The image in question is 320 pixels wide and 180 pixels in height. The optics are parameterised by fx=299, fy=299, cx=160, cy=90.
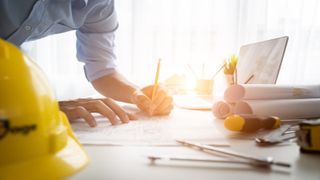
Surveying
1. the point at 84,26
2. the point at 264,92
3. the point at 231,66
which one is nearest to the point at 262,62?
the point at 231,66

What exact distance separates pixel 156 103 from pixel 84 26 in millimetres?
504

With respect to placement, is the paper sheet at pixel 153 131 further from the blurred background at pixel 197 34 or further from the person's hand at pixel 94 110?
the blurred background at pixel 197 34

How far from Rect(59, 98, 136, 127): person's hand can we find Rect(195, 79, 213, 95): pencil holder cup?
1.84 feet

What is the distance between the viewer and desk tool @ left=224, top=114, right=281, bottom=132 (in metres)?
0.43

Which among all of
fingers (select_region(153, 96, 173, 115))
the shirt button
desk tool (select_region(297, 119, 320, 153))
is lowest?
fingers (select_region(153, 96, 173, 115))

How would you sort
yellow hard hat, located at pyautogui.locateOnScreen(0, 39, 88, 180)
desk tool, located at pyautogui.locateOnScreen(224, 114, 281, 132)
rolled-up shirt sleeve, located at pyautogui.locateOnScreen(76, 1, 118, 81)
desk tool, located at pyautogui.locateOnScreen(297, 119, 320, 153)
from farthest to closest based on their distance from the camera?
1. rolled-up shirt sleeve, located at pyautogui.locateOnScreen(76, 1, 118, 81)
2. desk tool, located at pyautogui.locateOnScreen(224, 114, 281, 132)
3. desk tool, located at pyautogui.locateOnScreen(297, 119, 320, 153)
4. yellow hard hat, located at pyautogui.locateOnScreen(0, 39, 88, 180)

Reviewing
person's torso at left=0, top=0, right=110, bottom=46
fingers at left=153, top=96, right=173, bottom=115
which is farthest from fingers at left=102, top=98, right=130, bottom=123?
person's torso at left=0, top=0, right=110, bottom=46

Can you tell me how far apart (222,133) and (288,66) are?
1163 mm

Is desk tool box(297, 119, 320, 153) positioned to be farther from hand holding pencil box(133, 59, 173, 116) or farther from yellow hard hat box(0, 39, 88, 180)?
hand holding pencil box(133, 59, 173, 116)

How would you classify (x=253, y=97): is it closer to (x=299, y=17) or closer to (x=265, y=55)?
(x=265, y=55)

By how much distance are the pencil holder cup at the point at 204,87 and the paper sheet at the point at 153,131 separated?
19.4 inches

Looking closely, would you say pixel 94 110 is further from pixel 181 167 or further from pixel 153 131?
pixel 181 167

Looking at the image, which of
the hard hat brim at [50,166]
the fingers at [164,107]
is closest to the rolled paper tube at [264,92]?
the fingers at [164,107]

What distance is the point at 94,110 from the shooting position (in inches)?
22.2
